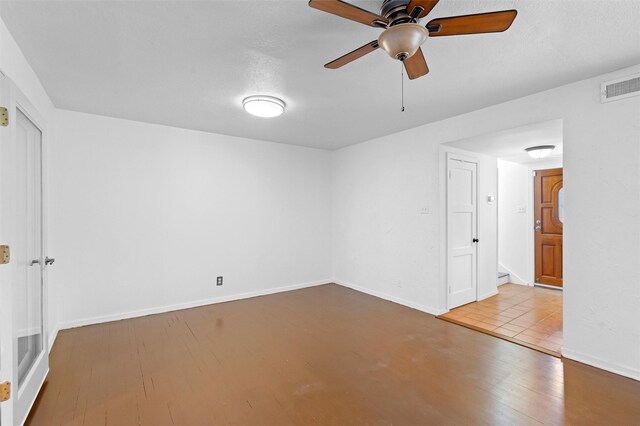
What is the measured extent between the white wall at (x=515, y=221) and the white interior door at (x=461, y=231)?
1776mm

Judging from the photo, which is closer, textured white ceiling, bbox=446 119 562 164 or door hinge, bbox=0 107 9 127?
door hinge, bbox=0 107 9 127

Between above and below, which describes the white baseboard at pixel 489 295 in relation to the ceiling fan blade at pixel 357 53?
below

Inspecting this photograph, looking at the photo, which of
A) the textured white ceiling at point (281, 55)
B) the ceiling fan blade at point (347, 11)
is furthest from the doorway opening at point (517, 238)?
the ceiling fan blade at point (347, 11)

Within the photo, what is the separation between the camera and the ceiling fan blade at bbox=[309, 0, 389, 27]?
1.40m

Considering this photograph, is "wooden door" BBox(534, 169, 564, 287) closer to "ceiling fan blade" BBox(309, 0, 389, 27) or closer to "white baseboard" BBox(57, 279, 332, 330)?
"white baseboard" BBox(57, 279, 332, 330)

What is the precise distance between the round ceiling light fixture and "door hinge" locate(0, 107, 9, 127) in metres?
1.85

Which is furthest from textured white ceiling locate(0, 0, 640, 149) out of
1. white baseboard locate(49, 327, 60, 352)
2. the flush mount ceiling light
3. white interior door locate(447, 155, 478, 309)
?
white baseboard locate(49, 327, 60, 352)

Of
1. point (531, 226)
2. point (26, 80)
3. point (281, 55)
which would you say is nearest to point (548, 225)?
point (531, 226)

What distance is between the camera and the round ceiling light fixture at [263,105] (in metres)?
3.10

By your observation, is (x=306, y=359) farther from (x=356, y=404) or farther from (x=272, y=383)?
(x=356, y=404)

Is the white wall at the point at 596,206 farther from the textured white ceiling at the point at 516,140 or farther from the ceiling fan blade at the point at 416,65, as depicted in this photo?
the ceiling fan blade at the point at 416,65

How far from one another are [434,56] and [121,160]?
3845 millimetres

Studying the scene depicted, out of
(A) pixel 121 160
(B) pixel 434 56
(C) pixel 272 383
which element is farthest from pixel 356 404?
(A) pixel 121 160

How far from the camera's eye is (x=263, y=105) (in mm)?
3123
